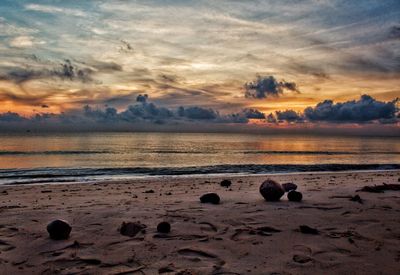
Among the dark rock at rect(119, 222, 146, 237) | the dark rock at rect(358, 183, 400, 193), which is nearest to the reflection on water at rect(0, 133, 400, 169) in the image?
the dark rock at rect(358, 183, 400, 193)

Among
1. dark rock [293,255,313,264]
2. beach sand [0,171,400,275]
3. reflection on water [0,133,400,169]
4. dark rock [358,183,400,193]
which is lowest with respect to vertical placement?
reflection on water [0,133,400,169]

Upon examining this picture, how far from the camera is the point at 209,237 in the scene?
6113mm

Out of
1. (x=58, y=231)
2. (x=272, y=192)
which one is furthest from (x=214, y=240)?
(x=272, y=192)

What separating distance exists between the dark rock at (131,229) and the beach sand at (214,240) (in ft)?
0.42

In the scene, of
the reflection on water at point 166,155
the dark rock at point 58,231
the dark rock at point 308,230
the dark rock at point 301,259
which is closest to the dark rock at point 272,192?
the dark rock at point 308,230

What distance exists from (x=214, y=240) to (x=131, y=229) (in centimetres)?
172

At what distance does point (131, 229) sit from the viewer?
6.47m

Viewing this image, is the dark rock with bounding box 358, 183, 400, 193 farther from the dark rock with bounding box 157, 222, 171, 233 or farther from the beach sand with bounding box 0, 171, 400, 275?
the dark rock with bounding box 157, 222, 171, 233

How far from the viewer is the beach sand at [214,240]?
15.6 ft

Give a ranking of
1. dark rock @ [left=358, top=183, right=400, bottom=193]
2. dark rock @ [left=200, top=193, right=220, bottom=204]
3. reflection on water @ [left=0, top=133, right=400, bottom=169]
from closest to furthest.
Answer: dark rock @ [left=200, top=193, right=220, bottom=204], dark rock @ [left=358, top=183, right=400, bottom=193], reflection on water @ [left=0, top=133, right=400, bottom=169]

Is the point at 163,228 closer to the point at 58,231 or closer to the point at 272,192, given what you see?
the point at 58,231

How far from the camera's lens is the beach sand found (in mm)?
4766

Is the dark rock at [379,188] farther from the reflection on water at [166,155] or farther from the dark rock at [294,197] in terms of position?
the reflection on water at [166,155]

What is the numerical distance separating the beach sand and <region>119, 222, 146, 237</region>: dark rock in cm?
13
